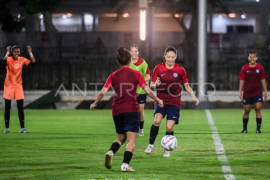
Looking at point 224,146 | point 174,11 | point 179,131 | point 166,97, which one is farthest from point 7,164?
point 174,11

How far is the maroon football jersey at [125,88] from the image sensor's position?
790cm

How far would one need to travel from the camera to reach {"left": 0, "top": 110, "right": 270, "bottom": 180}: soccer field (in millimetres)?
7754

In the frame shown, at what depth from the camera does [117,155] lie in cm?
961

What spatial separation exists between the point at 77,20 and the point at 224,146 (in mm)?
42983

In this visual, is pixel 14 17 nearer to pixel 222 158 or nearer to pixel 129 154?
pixel 222 158

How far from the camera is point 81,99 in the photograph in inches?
1044

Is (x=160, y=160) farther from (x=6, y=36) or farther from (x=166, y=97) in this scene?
(x=6, y=36)

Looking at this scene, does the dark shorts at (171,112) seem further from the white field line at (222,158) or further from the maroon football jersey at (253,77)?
the maroon football jersey at (253,77)

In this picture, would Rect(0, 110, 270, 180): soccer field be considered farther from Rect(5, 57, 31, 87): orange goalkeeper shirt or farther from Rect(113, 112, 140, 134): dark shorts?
Rect(5, 57, 31, 87): orange goalkeeper shirt

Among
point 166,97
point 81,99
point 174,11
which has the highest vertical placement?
point 174,11

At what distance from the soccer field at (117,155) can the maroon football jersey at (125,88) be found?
2.85ft

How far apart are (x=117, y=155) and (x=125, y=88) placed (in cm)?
204

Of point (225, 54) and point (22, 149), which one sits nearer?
point (22, 149)

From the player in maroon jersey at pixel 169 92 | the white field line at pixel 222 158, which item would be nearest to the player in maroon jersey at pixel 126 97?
the white field line at pixel 222 158
